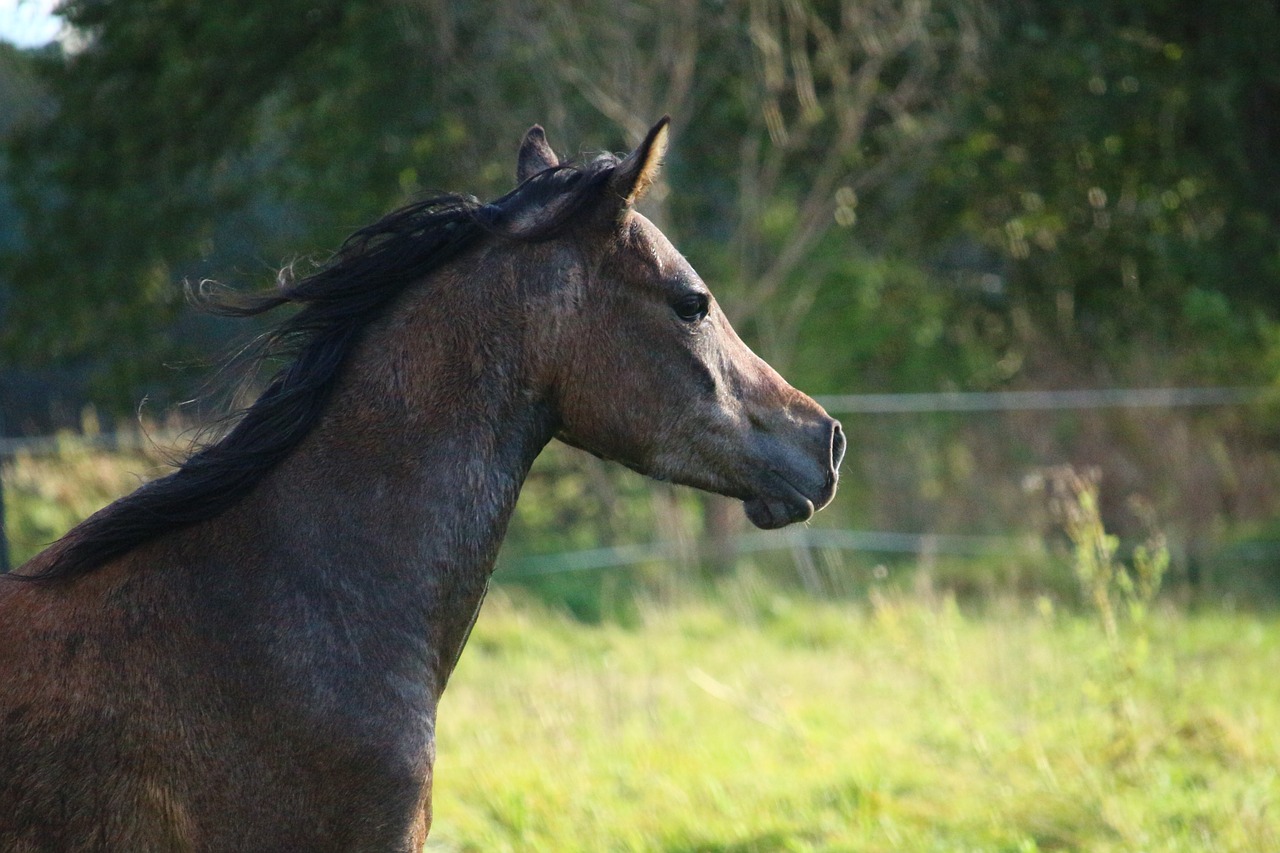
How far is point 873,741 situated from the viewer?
599 centimetres

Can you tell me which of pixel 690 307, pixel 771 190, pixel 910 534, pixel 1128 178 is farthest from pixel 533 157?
pixel 1128 178

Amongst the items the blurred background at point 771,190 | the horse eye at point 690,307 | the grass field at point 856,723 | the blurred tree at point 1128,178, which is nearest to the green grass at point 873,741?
the grass field at point 856,723

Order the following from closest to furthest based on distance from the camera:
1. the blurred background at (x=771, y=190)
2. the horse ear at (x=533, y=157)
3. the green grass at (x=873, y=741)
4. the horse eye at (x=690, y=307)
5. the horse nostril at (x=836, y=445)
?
1. the horse eye at (x=690, y=307)
2. the horse nostril at (x=836, y=445)
3. the horse ear at (x=533, y=157)
4. the green grass at (x=873, y=741)
5. the blurred background at (x=771, y=190)

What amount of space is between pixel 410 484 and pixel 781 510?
33.5 inches

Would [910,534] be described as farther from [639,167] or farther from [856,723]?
[639,167]

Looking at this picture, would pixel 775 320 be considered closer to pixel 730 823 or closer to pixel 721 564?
pixel 721 564

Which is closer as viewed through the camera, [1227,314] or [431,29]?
[431,29]

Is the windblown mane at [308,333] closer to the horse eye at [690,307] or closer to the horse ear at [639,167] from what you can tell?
the horse ear at [639,167]

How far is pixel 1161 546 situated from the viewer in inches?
195

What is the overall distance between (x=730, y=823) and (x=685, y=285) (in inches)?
104

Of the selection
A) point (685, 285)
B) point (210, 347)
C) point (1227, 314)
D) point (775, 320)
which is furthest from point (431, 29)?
point (685, 285)

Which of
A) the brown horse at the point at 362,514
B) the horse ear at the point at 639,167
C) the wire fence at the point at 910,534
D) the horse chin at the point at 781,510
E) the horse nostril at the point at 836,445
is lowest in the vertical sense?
the wire fence at the point at 910,534

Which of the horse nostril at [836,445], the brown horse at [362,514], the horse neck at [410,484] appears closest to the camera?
the brown horse at [362,514]

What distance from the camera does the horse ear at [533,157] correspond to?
3.19 meters
